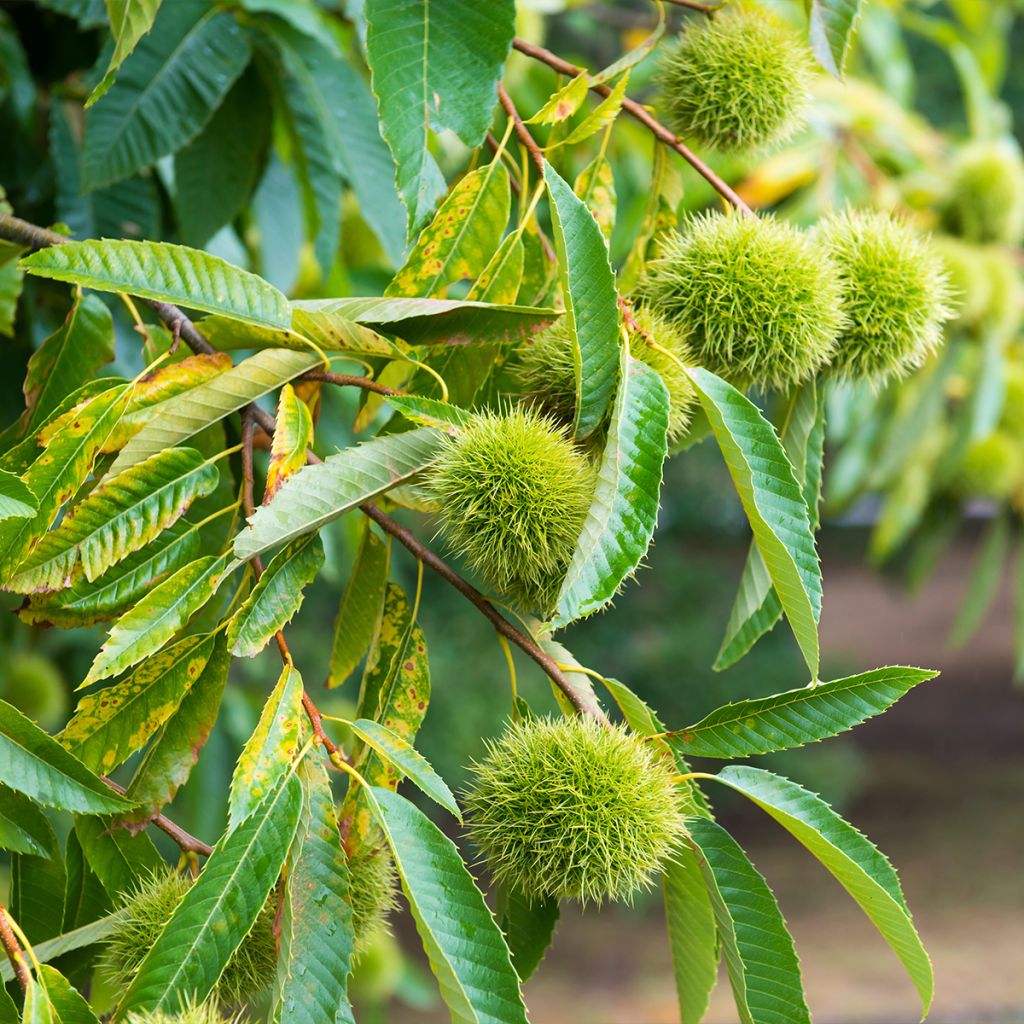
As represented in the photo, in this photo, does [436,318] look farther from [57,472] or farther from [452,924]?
[452,924]

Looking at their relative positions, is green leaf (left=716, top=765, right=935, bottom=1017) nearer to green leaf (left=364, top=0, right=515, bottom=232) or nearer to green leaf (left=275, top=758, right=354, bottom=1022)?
green leaf (left=275, top=758, right=354, bottom=1022)

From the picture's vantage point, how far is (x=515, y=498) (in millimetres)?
647

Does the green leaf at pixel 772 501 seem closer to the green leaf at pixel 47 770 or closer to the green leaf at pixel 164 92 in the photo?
the green leaf at pixel 47 770

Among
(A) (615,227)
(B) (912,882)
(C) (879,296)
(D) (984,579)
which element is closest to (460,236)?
(C) (879,296)

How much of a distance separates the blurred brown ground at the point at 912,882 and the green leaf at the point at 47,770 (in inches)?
149

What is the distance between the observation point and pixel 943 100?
250 inches

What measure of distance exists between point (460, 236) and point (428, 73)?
0.36 ft

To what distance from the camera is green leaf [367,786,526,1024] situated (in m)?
0.56

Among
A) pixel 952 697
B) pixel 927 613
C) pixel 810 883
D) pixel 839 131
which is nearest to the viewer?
pixel 839 131

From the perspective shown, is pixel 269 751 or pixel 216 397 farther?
pixel 216 397

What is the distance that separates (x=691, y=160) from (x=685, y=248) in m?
0.06

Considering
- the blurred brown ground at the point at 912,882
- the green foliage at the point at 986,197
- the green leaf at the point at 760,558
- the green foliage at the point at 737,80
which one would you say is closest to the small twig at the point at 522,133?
the green foliage at the point at 737,80

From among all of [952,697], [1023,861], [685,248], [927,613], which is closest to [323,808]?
[685,248]

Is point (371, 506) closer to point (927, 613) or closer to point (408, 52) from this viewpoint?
point (408, 52)
